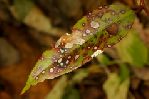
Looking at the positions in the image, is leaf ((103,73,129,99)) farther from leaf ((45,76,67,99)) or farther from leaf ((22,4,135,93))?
leaf ((22,4,135,93))

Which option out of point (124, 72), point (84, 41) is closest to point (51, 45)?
point (124, 72)

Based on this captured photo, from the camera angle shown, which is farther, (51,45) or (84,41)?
(51,45)

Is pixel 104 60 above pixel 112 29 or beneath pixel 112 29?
above

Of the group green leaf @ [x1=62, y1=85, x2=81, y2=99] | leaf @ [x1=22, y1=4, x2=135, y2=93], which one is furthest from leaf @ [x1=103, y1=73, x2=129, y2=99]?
leaf @ [x1=22, y1=4, x2=135, y2=93]

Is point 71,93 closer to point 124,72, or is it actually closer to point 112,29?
point 124,72

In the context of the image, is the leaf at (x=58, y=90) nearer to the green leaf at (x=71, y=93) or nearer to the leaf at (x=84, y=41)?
the green leaf at (x=71, y=93)

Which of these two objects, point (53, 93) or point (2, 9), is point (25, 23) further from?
point (53, 93)

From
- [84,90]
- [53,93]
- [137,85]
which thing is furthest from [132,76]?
[53,93]

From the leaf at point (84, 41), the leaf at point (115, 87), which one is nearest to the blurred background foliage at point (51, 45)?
the leaf at point (115, 87)

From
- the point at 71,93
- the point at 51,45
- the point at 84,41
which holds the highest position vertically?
the point at 51,45
